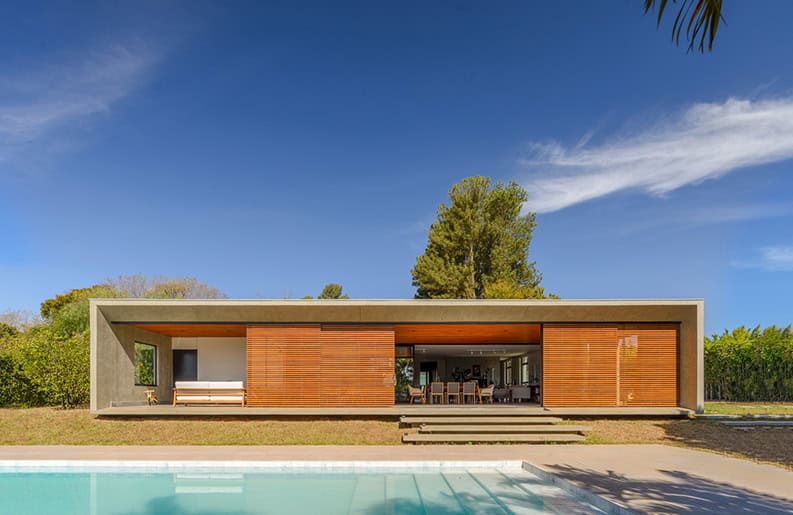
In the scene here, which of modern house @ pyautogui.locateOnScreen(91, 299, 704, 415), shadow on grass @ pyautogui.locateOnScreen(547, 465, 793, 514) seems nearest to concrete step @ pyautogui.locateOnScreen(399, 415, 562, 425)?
modern house @ pyautogui.locateOnScreen(91, 299, 704, 415)

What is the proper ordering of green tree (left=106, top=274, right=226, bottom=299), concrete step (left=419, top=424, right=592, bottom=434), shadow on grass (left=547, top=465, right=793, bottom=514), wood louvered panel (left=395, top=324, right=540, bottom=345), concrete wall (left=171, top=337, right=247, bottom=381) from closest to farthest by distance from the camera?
shadow on grass (left=547, top=465, right=793, bottom=514) < concrete step (left=419, top=424, right=592, bottom=434) < wood louvered panel (left=395, top=324, right=540, bottom=345) < concrete wall (left=171, top=337, right=247, bottom=381) < green tree (left=106, top=274, right=226, bottom=299)

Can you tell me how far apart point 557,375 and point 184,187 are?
1783 cm

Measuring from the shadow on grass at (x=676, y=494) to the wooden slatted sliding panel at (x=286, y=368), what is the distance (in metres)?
7.58

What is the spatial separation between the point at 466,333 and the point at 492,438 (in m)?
5.37

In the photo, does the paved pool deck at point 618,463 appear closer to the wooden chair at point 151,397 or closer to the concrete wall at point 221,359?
the wooden chair at point 151,397

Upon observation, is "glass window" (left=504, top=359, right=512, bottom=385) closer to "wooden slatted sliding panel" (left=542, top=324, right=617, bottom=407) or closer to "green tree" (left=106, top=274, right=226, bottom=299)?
"wooden slatted sliding panel" (left=542, top=324, right=617, bottom=407)

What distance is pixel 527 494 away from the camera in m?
7.91

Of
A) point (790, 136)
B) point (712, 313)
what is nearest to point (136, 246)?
point (712, 313)

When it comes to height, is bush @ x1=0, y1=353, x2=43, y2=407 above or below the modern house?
below

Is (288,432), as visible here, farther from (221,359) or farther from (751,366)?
(751,366)

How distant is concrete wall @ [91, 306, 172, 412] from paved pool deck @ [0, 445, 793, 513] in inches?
106

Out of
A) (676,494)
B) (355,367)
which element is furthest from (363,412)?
(676,494)

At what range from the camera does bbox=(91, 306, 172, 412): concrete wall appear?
14.2 meters

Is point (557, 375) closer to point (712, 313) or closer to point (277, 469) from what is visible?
point (712, 313)
